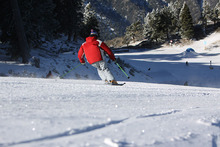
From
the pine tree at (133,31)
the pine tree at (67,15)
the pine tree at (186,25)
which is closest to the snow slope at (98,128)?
the pine tree at (67,15)

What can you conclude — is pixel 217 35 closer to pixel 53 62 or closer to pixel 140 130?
pixel 53 62

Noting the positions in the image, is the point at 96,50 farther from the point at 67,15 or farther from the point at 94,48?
the point at 67,15

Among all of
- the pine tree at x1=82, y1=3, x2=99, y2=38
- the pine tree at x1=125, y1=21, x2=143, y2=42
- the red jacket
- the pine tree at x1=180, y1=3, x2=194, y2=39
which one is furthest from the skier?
the pine tree at x1=125, y1=21, x2=143, y2=42

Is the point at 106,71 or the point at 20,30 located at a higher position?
the point at 20,30

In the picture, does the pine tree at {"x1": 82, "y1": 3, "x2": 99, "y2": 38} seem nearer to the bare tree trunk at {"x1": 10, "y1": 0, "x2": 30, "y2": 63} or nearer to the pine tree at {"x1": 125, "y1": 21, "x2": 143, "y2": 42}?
the bare tree trunk at {"x1": 10, "y1": 0, "x2": 30, "y2": 63}

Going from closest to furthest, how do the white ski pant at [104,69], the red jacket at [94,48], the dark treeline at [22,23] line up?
the red jacket at [94,48]
the white ski pant at [104,69]
the dark treeline at [22,23]

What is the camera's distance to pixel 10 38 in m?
11.4

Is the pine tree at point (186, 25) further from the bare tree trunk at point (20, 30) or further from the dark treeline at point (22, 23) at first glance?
the bare tree trunk at point (20, 30)

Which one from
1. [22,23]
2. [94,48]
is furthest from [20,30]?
[94,48]

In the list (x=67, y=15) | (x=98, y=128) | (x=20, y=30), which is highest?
(x=67, y=15)

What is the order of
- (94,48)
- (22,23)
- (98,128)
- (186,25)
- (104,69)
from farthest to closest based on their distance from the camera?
(186,25), (22,23), (104,69), (94,48), (98,128)

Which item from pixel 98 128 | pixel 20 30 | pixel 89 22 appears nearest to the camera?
pixel 98 128

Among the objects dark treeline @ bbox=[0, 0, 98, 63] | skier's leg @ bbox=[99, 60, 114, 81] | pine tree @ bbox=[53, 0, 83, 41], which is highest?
pine tree @ bbox=[53, 0, 83, 41]

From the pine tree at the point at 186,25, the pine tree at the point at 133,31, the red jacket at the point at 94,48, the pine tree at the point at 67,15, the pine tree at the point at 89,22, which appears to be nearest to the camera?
the red jacket at the point at 94,48
